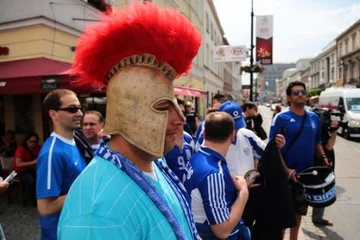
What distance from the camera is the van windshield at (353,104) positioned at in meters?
15.3

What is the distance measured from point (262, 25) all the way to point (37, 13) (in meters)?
10.7

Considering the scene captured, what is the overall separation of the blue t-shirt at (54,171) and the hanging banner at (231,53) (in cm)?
1729

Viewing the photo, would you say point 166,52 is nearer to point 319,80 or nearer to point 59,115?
point 59,115

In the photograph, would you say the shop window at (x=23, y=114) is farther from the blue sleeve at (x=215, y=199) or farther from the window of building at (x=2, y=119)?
the blue sleeve at (x=215, y=199)

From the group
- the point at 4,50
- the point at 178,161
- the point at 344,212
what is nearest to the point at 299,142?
the point at 178,161

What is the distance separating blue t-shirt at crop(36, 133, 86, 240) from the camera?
215 cm

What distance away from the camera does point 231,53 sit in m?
19.6

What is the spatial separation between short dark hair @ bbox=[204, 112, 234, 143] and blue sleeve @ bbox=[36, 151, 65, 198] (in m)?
1.08

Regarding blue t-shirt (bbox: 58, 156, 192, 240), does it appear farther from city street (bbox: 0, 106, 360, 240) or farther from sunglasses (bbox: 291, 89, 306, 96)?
city street (bbox: 0, 106, 360, 240)

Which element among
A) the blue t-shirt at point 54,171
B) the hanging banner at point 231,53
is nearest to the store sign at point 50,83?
the blue t-shirt at point 54,171

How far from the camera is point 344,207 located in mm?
5340

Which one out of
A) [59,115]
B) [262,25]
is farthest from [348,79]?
[59,115]

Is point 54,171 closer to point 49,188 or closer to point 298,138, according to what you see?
point 49,188

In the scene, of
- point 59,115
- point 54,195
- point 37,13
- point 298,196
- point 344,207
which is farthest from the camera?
point 37,13
